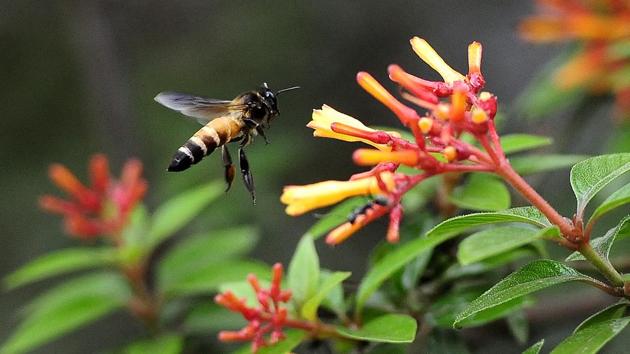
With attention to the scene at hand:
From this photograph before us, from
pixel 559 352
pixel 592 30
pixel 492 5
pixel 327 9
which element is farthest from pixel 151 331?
pixel 492 5

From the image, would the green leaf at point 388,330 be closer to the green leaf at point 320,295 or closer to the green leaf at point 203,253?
the green leaf at point 320,295

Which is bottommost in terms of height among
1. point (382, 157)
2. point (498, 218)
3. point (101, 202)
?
point (498, 218)

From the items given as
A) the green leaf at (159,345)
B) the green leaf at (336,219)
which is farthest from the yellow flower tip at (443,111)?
the green leaf at (159,345)

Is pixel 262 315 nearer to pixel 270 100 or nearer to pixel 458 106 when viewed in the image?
pixel 458 106

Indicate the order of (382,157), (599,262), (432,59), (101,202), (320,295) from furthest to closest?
(101,202)
(320,295)
(432,59)
(599,262)
(382,157)

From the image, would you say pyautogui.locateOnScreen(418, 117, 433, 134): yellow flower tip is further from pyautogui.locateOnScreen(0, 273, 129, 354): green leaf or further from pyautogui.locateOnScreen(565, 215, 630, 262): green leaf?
pyautogui.locateOnScreen(0, 273, 129, 354): green leaf

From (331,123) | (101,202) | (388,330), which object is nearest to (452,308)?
(388,330)

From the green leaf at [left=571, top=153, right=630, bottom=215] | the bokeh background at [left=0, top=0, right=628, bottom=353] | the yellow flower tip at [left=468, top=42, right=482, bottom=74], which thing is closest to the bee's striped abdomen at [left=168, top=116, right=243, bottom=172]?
the yellow flower tip at [left=468, top=42, right=482, bottom=74]
